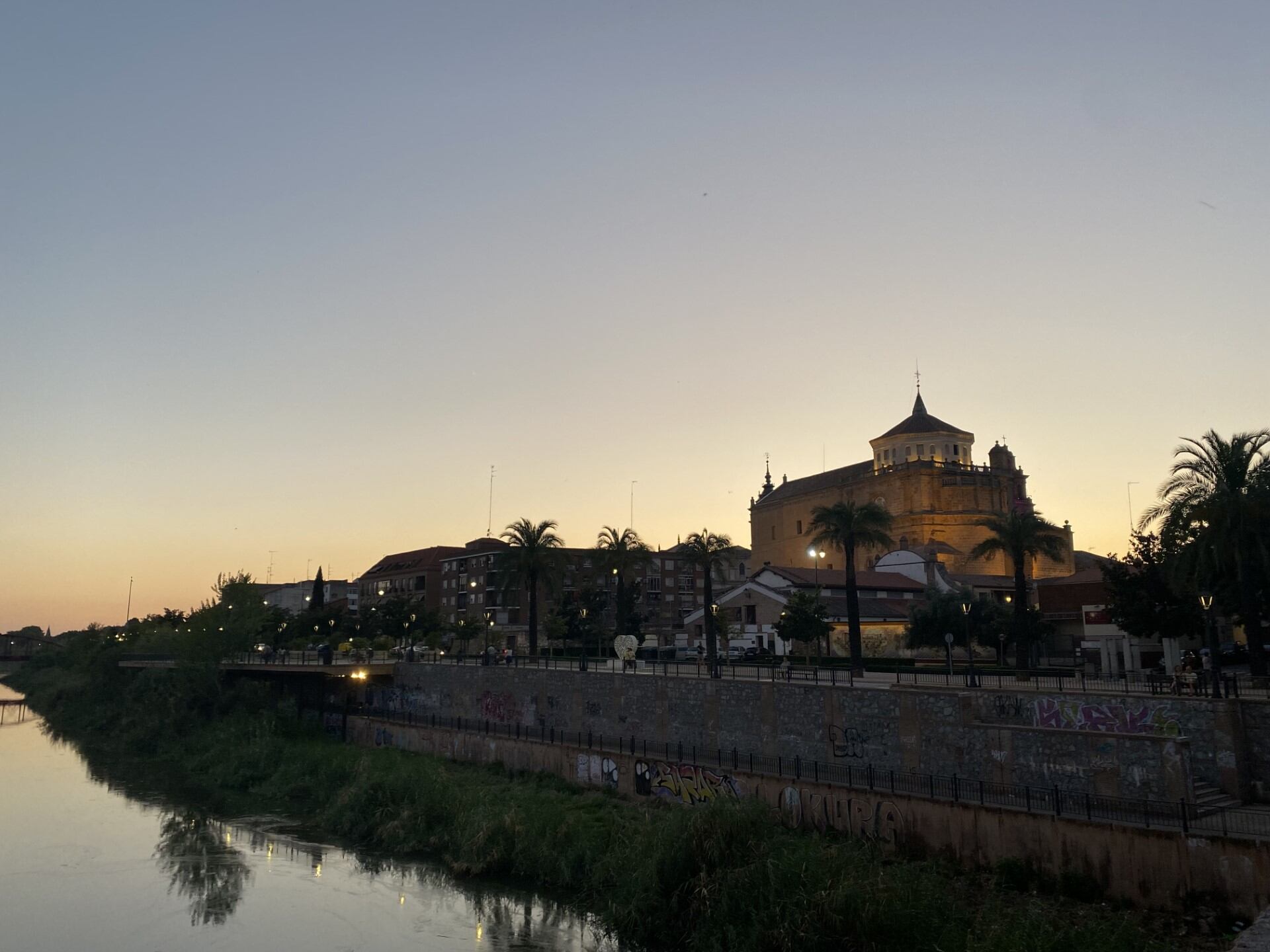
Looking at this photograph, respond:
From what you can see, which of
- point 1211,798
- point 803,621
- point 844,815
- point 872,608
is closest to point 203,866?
point 844,815

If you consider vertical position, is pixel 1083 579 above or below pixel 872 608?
above

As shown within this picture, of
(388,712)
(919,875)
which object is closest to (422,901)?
(919,875)

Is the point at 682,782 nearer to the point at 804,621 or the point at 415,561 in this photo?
the point at 804,621

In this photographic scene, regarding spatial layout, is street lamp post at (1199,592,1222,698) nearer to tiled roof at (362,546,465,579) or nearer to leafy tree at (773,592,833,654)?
leafy tree at (773,592,833,654)

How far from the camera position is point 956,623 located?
52.6 metres

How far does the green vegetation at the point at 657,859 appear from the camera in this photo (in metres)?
20.5

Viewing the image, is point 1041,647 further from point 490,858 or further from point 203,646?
point 203,646

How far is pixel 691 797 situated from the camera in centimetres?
3247

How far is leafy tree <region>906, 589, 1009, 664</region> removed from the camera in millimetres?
52875

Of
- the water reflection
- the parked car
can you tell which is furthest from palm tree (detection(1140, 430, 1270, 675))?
the water reflection

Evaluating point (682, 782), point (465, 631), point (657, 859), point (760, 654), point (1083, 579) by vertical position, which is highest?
point (1083, 579)

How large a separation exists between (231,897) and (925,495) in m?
82.2

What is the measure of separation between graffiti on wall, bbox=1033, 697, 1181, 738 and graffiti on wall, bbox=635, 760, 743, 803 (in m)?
10.1

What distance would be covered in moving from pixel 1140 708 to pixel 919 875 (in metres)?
8.75
